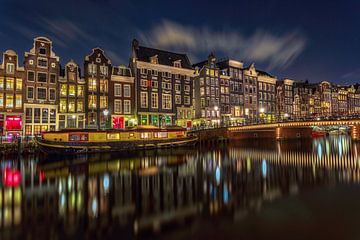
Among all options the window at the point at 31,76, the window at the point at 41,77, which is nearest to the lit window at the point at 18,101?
the window at the point at 31,76

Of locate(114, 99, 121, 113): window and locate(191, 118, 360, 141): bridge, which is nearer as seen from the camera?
locate(191, 118, 360, 141): bridge

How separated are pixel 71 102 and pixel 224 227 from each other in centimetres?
4545

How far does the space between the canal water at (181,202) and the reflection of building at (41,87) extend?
22.4 meters

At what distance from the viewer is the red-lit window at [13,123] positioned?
142ft

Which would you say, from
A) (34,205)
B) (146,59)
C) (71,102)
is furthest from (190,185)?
(146,59)

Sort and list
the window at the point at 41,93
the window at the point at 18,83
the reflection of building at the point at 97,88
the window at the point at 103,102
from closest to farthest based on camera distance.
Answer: the window at the point at 18,83 → the window at the point at 41,93 → the reflection of building at the point at 97,88 → the window at the point at 103,102

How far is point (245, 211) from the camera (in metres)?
13.4

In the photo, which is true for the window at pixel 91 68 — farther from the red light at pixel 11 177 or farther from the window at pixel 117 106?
the red light at pixel 11 177

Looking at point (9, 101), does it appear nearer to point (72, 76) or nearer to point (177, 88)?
point (72, 76)

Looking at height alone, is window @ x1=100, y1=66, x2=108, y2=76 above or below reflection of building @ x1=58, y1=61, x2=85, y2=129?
above

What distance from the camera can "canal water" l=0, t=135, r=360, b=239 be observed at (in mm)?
11014

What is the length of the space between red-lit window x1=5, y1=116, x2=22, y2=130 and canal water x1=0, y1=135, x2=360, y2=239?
21466mm

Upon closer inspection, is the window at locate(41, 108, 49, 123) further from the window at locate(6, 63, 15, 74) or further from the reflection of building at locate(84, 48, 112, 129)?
the window at locate(6, 63, 15, 74)

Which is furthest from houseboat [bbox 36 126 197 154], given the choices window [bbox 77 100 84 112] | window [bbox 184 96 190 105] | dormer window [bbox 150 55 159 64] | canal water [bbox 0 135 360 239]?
dormer window [bbox 150 55 159 64]
